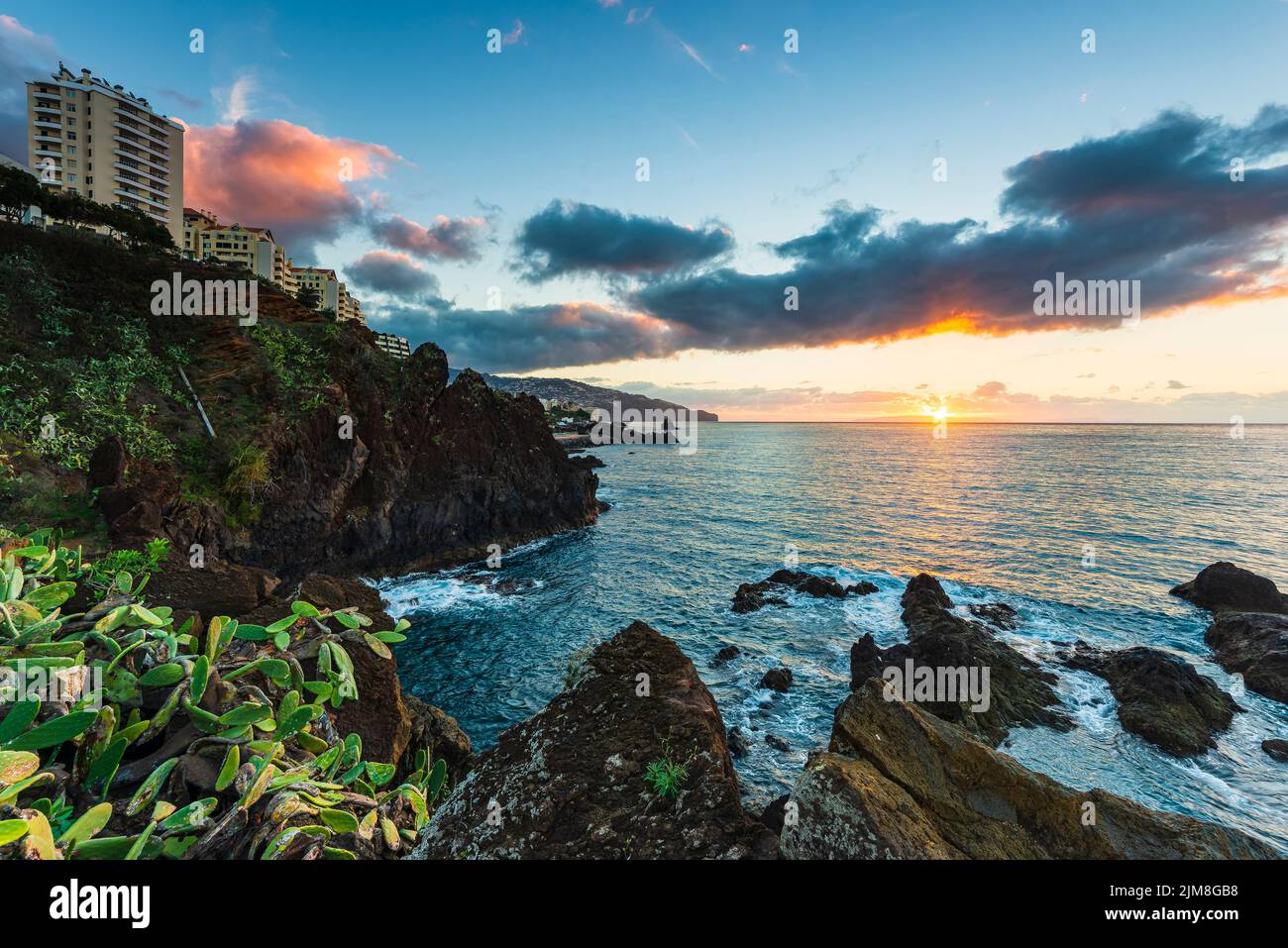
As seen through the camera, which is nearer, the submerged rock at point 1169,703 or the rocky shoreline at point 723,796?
the rocky shoreline at point 723,796

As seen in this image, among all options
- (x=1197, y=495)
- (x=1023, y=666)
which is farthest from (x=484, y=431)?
(x=1197, y=495)

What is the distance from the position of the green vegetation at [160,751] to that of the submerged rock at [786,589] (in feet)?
93.4

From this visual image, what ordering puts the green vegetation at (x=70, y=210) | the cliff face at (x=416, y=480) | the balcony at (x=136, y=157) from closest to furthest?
the cliff face at (x=416, y=480) < the green vegetation at (x=70, y=210) < the balcony at (x=136, y=157)

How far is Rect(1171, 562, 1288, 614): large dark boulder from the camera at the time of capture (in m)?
27.7

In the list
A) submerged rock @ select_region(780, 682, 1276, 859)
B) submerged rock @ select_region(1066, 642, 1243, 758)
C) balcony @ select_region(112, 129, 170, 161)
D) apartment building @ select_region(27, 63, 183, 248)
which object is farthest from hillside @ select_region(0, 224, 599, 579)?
balcony @ select_region(112, 129, 170, 161)

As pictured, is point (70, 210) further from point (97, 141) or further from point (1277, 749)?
point (1277, 749)

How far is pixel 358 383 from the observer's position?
1439 inches

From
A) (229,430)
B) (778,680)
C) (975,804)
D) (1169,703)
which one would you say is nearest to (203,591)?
(975,804)

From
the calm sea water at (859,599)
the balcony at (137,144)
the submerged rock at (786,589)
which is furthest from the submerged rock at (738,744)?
the balcony at (137,144)

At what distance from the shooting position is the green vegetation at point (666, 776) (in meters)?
4.41

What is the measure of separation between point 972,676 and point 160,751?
936 inches

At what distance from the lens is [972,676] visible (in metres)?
19.7

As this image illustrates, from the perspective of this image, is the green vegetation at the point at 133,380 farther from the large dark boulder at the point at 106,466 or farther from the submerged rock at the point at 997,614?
the submerged rock at the point at 997,614
